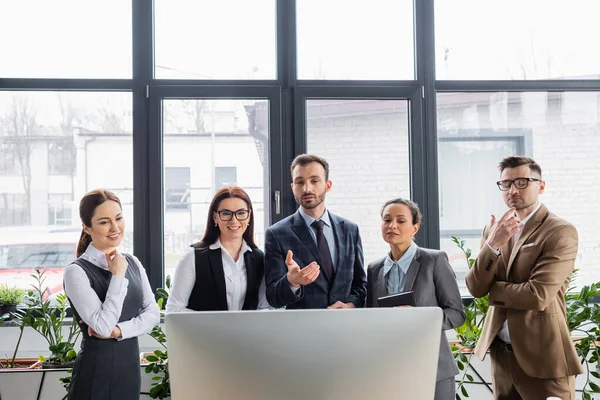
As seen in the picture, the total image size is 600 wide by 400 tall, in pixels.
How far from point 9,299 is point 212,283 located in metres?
1.80

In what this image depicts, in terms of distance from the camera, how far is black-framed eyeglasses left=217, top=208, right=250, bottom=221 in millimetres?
2523

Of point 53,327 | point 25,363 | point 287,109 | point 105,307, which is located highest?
point 287,109

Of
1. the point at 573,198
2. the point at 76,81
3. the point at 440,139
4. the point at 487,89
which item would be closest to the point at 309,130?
the point at 440,139

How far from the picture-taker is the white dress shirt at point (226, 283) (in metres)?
2.48

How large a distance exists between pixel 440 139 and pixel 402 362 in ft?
9.96

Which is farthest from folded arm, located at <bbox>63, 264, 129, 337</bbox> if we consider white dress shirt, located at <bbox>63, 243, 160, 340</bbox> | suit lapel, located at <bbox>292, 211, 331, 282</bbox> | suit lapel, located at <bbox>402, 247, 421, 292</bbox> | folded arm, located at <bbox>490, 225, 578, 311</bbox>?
folded arm, located at <bbox>490, 225, 578, 311</bbox>

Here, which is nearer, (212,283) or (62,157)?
(212,283)

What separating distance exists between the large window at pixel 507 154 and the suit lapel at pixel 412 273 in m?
1.57

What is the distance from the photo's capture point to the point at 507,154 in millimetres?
3932

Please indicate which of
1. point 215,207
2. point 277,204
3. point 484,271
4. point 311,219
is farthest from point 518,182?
point 277,204

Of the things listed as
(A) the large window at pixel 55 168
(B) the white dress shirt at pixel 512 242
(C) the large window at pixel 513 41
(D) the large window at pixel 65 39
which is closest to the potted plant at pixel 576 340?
(B) the white dress shirt at pixel 512 242

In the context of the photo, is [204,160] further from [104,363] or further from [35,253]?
[104,363]

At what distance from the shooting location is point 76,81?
3.77 metres

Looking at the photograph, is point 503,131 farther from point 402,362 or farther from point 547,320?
point 402,362
